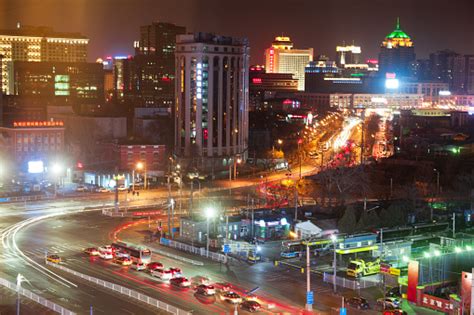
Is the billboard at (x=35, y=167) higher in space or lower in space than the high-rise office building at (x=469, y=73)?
lower

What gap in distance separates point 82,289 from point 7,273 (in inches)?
122

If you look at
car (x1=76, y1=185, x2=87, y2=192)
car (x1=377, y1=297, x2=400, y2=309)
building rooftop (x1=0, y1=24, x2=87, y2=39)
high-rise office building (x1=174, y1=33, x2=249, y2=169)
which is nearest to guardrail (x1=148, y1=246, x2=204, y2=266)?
car (x1=377, y1=297, x2=400, y2=309)

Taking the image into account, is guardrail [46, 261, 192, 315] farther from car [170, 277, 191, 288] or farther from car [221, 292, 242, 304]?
car [221, 292, 242, 304]

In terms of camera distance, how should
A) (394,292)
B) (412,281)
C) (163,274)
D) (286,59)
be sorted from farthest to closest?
(286,59) < (163,274) < (394,292) < (412,281)

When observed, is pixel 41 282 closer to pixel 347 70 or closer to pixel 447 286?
pixel 447 286

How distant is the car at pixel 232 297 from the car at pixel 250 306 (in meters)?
0.29

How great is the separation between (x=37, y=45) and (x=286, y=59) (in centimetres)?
6177

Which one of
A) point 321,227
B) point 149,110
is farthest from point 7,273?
point 149,110

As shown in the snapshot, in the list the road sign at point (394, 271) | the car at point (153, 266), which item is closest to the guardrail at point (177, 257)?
the car at point (153, 266)

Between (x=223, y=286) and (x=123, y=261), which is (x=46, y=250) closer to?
(x=123, y=261)

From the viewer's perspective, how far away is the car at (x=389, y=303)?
20469 millimetres

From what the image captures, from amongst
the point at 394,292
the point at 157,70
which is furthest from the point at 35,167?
the point at 157,70

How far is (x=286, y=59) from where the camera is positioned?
162 metres

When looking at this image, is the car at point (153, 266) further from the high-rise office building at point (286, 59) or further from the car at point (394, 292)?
the high-rise office building at point (286, 59)
